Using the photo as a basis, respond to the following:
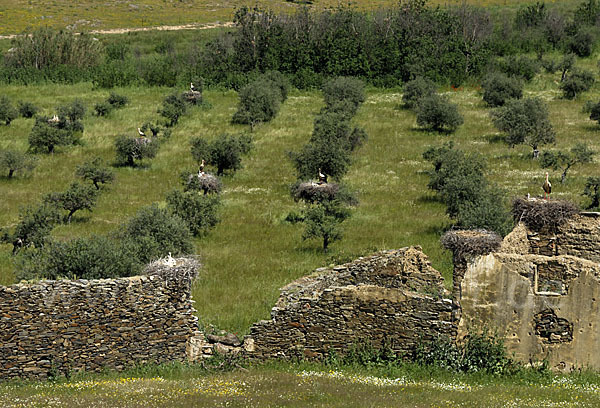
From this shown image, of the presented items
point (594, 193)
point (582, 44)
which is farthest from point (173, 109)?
point (582, 44)

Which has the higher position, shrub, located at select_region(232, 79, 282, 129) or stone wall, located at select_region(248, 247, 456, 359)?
stone wall, located at select_region(248, 247, 456, 359)

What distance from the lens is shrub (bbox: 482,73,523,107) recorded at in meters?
67.1

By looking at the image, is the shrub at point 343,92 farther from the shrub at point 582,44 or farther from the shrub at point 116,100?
the shrub at point 582,44

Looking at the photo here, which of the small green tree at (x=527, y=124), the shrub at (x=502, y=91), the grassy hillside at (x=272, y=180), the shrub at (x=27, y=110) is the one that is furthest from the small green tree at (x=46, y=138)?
the shrub at (x=502, y=91)

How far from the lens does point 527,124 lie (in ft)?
167

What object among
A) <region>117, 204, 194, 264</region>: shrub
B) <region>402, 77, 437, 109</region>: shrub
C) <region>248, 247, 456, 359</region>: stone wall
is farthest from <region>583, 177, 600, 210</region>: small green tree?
<region>402, 77, 437, 109</region>: shrub

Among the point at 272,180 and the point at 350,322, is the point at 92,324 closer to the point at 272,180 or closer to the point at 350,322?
the point at 350,322

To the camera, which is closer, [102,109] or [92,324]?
[92,324]

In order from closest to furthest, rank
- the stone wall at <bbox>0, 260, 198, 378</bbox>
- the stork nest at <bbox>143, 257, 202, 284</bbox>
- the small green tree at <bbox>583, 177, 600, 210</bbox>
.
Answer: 1. the stone wall at <bbox>0, 260, 198, 378</bbox>
2. the stork nest at <bbox>143, 257, 202, 284</bbox>
3. the small green tree at <bbox>583, 177, 600, 210</bbox>

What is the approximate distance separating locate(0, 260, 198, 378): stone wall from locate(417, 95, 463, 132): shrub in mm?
44873

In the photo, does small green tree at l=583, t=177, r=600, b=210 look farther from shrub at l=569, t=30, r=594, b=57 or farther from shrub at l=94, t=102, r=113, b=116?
shrub at l=569, t=30, r=594, b=57

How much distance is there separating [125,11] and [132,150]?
104975 mm

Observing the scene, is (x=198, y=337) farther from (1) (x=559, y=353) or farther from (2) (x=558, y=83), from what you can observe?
(2) (x=558, y=83)

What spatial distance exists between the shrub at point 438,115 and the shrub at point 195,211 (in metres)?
27.2
